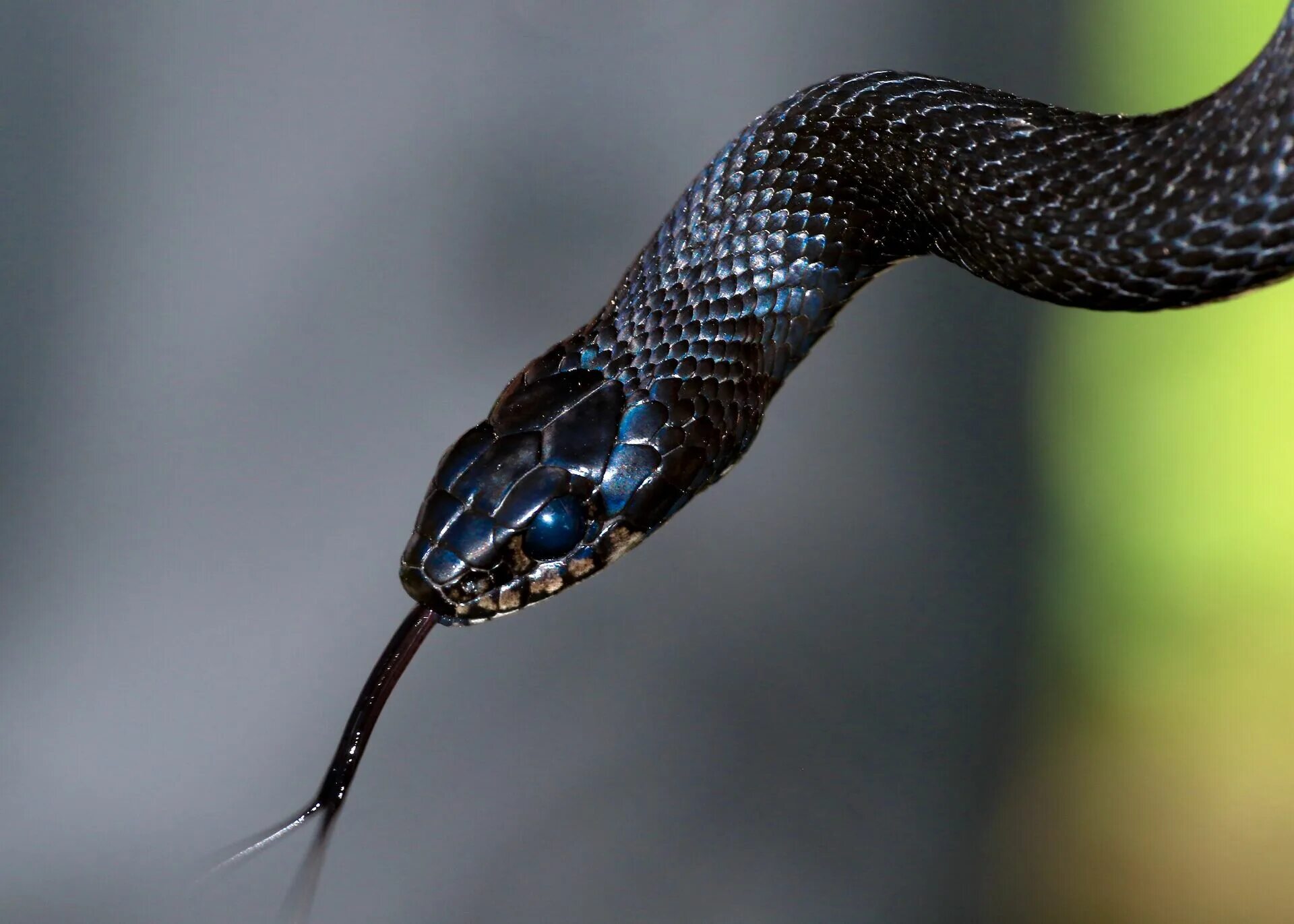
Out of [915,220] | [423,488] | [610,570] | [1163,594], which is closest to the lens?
[915,220]

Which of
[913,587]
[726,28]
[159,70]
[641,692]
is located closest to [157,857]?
[641,692]

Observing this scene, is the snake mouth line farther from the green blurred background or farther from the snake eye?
the green blurred background

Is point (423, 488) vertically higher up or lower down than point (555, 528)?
higher up

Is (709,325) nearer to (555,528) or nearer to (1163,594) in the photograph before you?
(555,528)

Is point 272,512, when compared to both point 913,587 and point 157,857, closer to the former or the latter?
point 157,857

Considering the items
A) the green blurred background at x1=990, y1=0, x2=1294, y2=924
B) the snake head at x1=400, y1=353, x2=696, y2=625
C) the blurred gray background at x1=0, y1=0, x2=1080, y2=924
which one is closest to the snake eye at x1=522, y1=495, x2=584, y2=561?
the snake head at x1=400, y1=353, x2=696, y2=625

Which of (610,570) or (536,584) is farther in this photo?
(610,570)

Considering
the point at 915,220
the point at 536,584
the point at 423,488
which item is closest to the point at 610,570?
the point at 423,488
